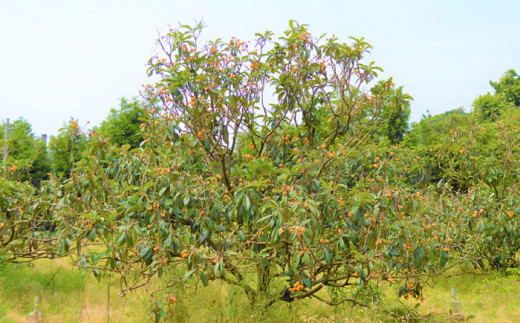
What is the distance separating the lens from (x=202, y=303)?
6094mm

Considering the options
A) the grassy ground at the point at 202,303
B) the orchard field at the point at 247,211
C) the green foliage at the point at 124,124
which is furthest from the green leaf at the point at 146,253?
the green foliage at the point at 124,124

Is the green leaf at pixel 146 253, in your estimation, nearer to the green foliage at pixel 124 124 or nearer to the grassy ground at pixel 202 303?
the grassy ground at pixel 202 303

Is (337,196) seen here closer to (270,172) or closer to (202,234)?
(270,172)

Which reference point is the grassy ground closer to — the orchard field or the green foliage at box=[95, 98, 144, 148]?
the orchard field

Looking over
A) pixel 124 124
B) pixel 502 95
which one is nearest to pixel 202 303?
pixel 124 124

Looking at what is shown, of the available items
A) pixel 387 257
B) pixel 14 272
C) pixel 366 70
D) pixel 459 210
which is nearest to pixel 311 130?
pixel 366 70

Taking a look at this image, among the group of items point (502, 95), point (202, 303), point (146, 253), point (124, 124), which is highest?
point (502, 95)

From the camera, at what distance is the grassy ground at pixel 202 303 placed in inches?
229

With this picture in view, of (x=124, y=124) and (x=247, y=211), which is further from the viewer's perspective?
(x=124, y=124)

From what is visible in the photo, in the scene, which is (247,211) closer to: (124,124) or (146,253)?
(146,253)

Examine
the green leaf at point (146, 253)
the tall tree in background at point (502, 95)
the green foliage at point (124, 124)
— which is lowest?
the green leaf at point (146, 253)

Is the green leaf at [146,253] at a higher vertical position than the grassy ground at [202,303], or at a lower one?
higher

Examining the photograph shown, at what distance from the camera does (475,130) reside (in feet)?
31.9

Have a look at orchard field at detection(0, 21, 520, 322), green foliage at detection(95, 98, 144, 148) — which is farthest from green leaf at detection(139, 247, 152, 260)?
green foliage at detection(95, 98, 144, 148)
